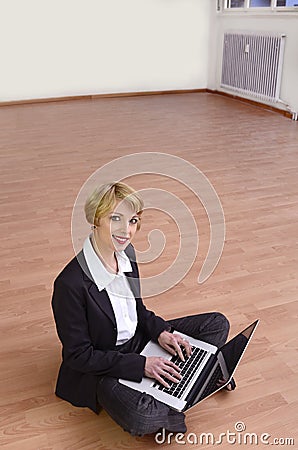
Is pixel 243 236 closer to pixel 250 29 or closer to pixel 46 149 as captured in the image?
pixel 46 149

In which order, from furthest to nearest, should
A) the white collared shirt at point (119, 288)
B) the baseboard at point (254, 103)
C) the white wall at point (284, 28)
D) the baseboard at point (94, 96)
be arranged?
the baseboard at point (94, 96)
the baseboard at point (254, 103)
the white wall at point (284, 28)
the white collared shirt at point (119, 288)

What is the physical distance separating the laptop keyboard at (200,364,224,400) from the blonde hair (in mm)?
554

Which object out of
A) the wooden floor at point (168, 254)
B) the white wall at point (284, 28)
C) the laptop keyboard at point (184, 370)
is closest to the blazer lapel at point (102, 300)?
the laptop keyboard at point (184, 370)

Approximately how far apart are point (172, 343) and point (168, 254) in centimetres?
97

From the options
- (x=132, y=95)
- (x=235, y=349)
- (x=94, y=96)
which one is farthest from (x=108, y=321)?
(x=132, y=95)

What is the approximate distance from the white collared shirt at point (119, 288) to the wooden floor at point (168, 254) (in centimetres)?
28

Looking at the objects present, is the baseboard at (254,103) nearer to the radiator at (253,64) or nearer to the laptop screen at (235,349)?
the radiator at (253,64)

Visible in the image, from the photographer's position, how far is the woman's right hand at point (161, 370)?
1391 millimetres

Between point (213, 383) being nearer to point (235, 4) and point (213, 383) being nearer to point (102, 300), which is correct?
point (102, 300)

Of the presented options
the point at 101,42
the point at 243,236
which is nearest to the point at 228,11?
the point at 101,42

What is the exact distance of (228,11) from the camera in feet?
21.0

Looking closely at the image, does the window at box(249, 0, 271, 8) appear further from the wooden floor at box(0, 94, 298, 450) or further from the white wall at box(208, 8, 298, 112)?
the wooden floor at box(0, 94, 298, 450)

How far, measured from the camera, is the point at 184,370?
1455mm

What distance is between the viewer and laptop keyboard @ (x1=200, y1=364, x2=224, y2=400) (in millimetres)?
1424
